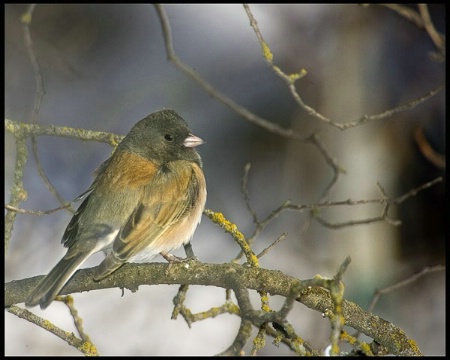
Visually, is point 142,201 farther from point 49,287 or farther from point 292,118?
point 292,118

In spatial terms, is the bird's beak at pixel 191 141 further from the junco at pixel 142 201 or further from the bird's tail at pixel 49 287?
the bird's tail at pixel 49 287

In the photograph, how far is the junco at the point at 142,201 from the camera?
2.91 meters

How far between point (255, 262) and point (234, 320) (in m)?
1.61

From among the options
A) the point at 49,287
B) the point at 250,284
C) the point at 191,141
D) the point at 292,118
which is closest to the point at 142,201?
the point at 191,141

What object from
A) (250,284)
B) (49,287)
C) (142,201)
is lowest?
(49,287)

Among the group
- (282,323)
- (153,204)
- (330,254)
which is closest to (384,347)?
(282,323)

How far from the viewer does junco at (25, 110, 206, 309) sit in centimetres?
291

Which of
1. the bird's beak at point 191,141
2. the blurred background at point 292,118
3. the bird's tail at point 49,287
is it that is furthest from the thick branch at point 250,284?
the blurred background at point 292,118

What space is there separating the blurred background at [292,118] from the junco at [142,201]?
3.60ft

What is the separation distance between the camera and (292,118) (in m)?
4.61

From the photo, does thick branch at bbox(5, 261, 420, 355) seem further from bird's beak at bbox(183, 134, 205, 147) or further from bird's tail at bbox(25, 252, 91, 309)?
bird's beak at bbox(183, 134, 205, 147)

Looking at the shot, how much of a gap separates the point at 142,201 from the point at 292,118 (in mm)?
1889

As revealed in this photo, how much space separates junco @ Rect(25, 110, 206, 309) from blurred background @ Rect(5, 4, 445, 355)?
3.60 ft

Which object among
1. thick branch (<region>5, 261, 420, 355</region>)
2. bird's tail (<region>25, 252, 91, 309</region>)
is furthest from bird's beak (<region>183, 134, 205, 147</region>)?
bird's tail (<region>25, 252, 91, 309</region>)
